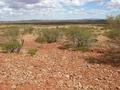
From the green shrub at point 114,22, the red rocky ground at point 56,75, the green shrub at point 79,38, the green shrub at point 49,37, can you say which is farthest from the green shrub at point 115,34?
the green shrub at point 49,37

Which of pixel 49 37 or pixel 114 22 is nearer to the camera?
pixel 114 22

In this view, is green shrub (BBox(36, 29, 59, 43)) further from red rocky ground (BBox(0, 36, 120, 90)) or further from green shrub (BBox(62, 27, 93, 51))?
red rocky ground (BBox(0, 36, 120, 90))

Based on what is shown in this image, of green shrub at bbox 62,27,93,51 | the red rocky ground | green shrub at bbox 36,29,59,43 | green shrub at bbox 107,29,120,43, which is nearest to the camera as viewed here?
the red rocky ground

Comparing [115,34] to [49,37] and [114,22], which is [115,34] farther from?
[49,37]

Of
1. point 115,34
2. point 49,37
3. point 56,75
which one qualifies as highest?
point 115,34

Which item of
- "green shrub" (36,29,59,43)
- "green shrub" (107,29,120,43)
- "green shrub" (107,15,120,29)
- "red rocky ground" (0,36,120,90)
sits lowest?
"green shrub" (36,29,59,43)

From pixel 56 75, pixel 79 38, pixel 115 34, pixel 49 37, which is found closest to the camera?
pixel 56 75

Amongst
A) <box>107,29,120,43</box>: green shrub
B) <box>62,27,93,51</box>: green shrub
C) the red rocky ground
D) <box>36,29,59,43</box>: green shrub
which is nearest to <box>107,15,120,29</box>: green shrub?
<box>107,29,120,43</box>: green shrub

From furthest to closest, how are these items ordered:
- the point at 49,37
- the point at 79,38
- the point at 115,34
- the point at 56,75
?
the point at 49,37 < the point at 79,38 < the point at 115,34 < the point at 56,75

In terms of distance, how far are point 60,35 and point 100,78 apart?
23.9 meters

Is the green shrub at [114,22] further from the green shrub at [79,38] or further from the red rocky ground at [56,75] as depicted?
the green shrub at [79,38]

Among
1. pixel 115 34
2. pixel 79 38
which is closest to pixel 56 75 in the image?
pixel 115 34

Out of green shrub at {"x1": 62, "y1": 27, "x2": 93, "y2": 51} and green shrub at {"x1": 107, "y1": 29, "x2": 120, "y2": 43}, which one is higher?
green shrub at {"x1": 107, "y1": 29, "x2": 120, "y2": 43}

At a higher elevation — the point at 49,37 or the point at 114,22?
the point at 114,22
